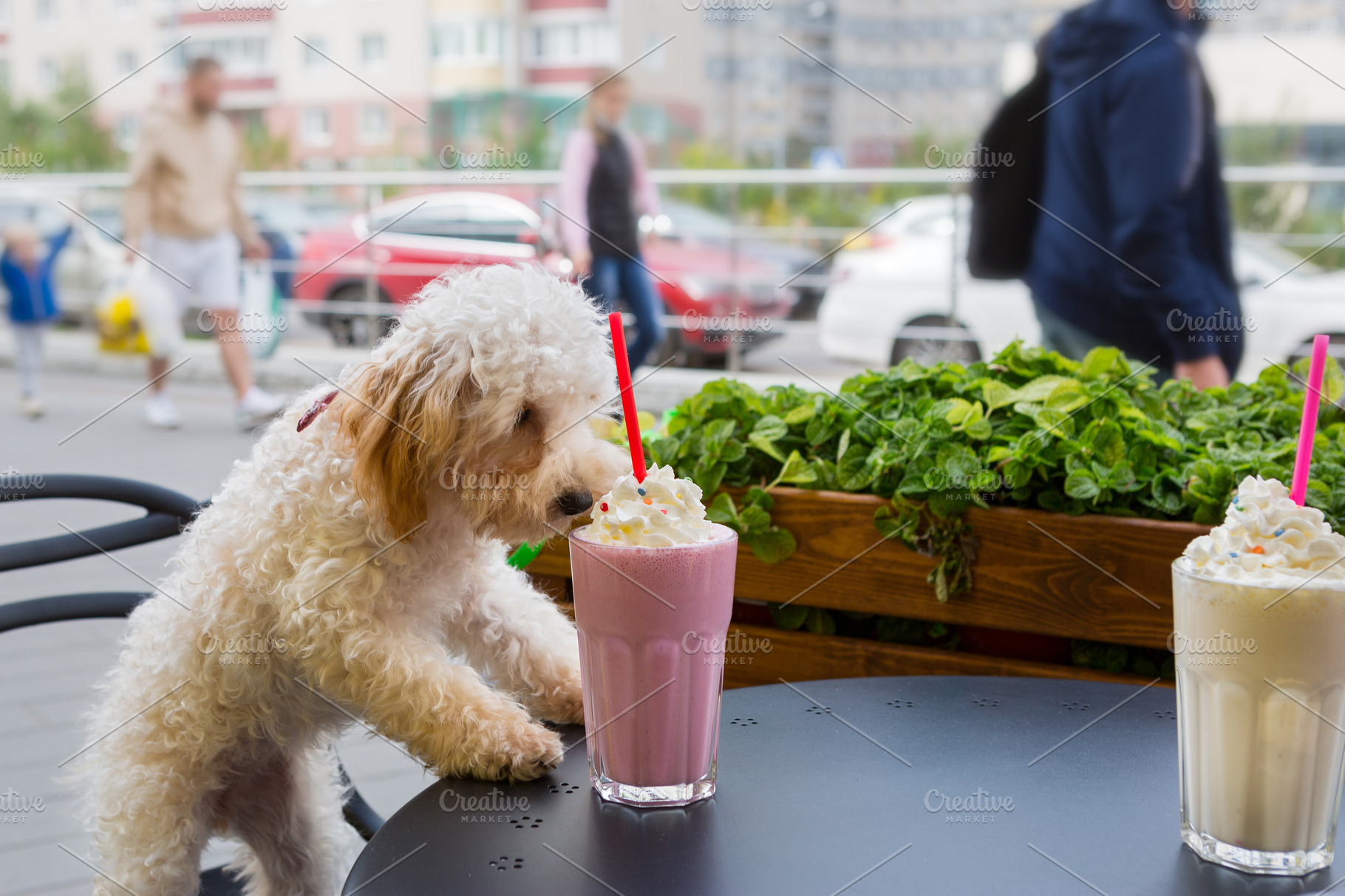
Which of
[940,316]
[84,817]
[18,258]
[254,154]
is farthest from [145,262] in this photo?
[254,154]

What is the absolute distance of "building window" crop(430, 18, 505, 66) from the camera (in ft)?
70.4

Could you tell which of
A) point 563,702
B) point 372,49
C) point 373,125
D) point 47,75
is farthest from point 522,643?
point 47,75

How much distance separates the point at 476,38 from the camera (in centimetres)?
2153

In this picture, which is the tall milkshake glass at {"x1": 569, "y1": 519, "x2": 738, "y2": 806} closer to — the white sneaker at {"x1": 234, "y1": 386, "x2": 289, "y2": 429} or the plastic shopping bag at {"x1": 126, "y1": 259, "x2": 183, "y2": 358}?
the white sneaker at {"x1": 234, "y1": 386, "x2": 289, "y2": 429}

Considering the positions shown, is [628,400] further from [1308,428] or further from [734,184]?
[734,184]

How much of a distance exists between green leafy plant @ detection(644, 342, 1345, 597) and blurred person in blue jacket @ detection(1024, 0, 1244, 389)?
93 centimetres

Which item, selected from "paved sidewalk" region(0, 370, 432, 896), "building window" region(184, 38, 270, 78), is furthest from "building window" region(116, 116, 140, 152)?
"paved sidewalk" region(0, 370, 432, 896)

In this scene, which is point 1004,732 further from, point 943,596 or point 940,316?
point 940,316

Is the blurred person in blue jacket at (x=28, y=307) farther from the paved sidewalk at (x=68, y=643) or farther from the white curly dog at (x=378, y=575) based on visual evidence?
the white curly dog at (x=378, y=575)

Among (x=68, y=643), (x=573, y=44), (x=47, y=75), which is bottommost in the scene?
(x=68, y=643)

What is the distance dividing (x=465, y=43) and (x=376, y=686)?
22164 millimetres

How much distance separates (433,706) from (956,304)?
4697mm

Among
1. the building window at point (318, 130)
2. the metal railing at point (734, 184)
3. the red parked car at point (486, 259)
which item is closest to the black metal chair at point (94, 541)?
the metal railing at point (734, 184)

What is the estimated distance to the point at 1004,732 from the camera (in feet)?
3.86
